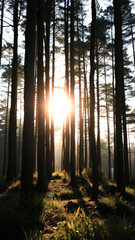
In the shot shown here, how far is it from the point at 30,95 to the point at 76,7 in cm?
1091

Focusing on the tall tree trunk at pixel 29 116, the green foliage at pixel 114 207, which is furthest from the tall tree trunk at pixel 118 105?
the tall tree trunk at pixel 29 116

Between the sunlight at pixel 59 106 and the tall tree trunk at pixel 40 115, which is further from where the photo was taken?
the sunlight at pixel 59 106

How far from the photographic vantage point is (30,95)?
537cm

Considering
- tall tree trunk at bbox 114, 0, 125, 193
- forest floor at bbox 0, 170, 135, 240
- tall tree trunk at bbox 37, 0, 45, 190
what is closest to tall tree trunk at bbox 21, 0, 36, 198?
forest floor at bbox 0, 170, 135, 240

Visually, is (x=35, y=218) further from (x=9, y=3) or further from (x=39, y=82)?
(x=9, y=3)

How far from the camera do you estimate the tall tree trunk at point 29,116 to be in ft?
16.7

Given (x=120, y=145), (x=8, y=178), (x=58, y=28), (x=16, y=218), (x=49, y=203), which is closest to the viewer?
(x=16, y=218)

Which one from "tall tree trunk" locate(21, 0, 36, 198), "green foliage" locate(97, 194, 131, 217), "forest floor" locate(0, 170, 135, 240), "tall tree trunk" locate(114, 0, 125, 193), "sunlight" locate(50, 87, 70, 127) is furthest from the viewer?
"sunlight" locate(50, 87, 70, 127)

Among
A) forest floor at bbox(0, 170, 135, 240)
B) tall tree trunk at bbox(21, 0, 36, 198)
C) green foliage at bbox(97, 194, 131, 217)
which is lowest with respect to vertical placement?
green foliage at bbox(97, 194, 131, 217)

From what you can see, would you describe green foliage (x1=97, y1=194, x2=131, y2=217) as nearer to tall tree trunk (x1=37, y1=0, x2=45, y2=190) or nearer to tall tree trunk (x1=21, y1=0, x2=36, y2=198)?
tall tree trunk (x1=21, y1=0, x2=36, y2=198)

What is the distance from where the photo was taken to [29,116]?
5352 millimetres

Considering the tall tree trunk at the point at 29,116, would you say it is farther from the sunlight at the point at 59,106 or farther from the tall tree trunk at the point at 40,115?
the sunlight at the point at 59,106

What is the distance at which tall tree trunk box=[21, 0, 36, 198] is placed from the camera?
5.08 m

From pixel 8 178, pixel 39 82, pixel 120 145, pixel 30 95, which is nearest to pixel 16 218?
pixel 30 95
